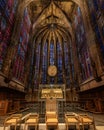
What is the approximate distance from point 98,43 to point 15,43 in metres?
8.87

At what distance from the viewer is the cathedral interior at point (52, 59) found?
6575 millimetres

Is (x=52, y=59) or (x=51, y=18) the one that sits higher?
(x=51, y=18)

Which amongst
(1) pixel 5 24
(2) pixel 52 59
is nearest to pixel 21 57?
(1) pixel 5 24

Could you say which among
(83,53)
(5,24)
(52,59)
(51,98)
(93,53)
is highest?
(52,59)

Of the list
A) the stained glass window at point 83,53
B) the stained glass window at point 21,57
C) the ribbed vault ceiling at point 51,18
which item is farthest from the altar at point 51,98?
the ribbed vault ceiling at point 51,18

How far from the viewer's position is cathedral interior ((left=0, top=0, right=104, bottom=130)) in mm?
6575

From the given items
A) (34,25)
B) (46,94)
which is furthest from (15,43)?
(34,25)

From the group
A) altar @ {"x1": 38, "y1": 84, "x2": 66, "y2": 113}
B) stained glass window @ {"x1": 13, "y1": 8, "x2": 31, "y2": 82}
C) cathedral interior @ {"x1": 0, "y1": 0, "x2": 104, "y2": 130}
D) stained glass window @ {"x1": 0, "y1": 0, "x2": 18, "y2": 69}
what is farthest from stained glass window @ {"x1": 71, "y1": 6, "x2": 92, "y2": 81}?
stained glass window @ {"x1": 0, "y1": 0, "x2": 18, "y2": 69}

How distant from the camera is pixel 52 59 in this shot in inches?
955

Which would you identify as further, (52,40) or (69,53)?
(52,40)

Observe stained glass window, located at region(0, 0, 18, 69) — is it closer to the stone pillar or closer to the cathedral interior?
the cathedral interior

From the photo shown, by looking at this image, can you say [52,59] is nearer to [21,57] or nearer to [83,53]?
[21,57]

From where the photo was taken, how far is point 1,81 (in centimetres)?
948

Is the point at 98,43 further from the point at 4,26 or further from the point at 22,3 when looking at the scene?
the point at 22,3
